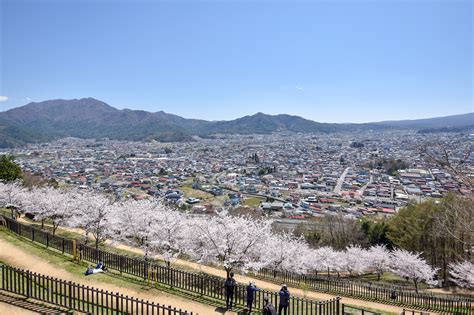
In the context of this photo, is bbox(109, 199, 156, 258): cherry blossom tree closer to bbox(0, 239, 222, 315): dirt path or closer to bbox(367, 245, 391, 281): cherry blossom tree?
bbox(0, 239, 222, 315): dirt path

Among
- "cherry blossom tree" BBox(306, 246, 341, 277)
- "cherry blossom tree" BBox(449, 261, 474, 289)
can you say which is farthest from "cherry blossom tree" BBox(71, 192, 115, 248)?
"cherry blossom tree" BBox(449, 261, 474, 289)

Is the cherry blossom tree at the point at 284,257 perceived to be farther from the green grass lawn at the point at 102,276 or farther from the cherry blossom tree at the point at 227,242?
the green grass lawn at the point at 102,276

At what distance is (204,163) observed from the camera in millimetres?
132750

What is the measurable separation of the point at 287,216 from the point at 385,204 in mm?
23954

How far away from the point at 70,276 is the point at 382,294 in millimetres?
13150

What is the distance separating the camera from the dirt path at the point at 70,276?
9.65m

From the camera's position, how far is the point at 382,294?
601 inches

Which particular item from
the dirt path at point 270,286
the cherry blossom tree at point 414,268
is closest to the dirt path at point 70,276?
the dirt path at point 270,286

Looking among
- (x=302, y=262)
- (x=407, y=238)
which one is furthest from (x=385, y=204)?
(x=302, y=262)

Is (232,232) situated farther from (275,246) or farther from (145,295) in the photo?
A: (275,246)

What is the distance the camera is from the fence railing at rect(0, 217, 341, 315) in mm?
9727

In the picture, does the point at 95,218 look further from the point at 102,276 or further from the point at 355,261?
the point at 355,261

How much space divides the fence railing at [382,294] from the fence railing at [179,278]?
426 cm

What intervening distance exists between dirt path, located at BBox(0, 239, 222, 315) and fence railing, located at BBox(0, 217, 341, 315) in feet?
3.08
